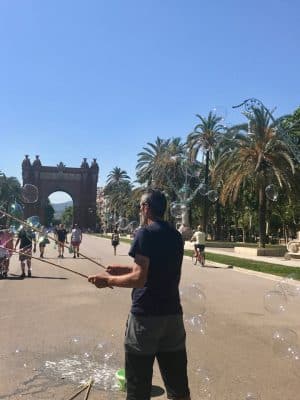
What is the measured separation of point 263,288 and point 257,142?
64.2 feet

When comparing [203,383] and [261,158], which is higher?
[261,158]

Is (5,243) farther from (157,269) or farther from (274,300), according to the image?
(157,269)

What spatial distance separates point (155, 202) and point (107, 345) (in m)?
3.69

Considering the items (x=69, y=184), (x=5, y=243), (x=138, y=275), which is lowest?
(x=138, y=275)

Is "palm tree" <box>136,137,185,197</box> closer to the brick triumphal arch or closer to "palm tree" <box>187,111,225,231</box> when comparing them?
"palm tree" <box>187,111,225,231</box>

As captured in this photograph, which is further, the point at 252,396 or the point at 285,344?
the point at 285,344

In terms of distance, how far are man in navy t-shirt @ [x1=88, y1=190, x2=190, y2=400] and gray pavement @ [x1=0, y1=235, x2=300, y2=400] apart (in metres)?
1.48

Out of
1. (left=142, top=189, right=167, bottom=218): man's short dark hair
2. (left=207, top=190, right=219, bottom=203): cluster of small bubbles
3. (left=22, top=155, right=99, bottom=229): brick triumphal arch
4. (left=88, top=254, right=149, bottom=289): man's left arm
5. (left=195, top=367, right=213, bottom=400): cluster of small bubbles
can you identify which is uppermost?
(left=22, top=155, right=99, bottom=229): brick triumphal arch

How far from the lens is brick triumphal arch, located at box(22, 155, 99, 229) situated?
134 meters

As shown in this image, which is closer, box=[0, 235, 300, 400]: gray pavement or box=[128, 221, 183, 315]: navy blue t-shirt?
box=[128, 221, 183, 315]: navy blue t-shirt

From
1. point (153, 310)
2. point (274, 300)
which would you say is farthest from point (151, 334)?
point (274, 300)

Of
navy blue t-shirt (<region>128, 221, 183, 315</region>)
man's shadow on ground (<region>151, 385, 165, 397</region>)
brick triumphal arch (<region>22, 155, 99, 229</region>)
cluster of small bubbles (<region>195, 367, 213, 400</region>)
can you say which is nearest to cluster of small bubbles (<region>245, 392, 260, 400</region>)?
cluster of small bubbles (<region>195, 367, 213, 400</region>)

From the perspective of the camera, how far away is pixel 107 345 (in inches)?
286

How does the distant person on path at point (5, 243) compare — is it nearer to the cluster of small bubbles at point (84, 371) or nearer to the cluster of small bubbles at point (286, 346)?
the cluster of small bubbles at point (84, 371)
